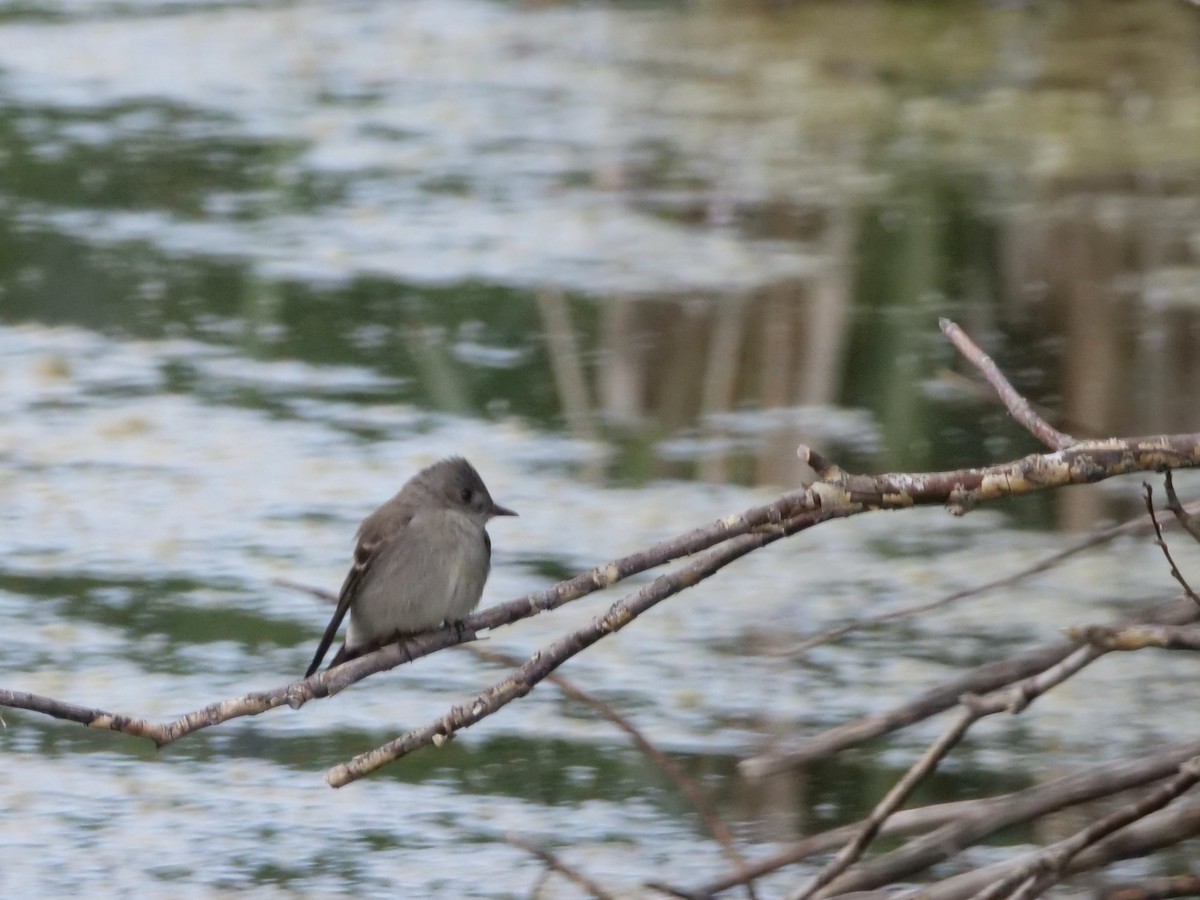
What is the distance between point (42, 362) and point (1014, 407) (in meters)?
4.78

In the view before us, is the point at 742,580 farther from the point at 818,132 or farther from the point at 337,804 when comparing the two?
the point at 818,132

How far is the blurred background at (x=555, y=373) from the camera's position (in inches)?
178

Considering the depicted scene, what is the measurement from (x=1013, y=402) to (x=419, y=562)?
1300 millimetres

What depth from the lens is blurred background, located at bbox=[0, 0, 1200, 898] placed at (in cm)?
452

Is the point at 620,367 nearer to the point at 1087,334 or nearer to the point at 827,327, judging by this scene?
the point at 827,327

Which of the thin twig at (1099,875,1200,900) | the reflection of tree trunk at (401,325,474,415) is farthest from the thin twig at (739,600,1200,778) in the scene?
the reflection of tree trunk at (401,325,474,415)

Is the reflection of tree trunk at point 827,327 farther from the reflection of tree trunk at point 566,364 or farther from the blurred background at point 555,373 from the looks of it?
the reflection of tree trunk at point 566,364

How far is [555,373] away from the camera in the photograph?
712 centimetres

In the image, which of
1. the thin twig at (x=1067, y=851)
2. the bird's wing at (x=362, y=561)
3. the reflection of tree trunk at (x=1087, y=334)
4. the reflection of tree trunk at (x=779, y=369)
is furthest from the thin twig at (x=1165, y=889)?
the reflection of tree trunk at (x=779, y=369)

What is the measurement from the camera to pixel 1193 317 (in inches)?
301

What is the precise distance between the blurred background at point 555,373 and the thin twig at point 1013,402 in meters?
0.74

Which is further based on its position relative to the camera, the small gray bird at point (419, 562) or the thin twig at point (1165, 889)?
the small gray bird at point (419, 562)

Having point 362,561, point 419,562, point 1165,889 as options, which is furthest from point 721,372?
point 1165,889

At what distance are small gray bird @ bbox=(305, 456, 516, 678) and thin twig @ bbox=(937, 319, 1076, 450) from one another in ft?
3.78
